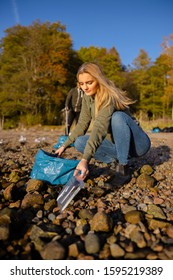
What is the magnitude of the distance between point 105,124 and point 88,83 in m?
0.38

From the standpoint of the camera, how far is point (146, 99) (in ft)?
72.5

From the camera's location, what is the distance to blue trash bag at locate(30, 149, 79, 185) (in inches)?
84.7

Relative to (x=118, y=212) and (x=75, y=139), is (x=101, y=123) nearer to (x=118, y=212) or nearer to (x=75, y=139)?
(x=75, y=139)

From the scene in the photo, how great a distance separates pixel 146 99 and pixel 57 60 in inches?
384

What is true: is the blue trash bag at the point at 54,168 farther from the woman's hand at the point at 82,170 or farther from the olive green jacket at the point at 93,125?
the woman's hand at the point at 82,170

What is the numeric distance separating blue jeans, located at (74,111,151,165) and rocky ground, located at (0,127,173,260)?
0.74ft

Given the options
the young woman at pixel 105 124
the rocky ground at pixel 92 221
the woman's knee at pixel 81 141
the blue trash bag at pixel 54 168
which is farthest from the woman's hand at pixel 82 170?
the woman's knee at pixel 81 141

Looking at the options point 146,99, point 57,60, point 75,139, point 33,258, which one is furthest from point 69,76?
point 33,258

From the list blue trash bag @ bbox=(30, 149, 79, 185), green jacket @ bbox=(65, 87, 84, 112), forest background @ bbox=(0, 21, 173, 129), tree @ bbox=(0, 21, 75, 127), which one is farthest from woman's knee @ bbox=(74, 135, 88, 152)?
tree @ bbox=(0, 21, 75, 127)

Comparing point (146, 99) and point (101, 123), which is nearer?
point (101, 123)

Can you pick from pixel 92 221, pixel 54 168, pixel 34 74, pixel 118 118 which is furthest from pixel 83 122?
pixel 34 74

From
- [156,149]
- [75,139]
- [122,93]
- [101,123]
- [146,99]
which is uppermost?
[146,99]

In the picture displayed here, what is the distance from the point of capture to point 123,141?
223 cm

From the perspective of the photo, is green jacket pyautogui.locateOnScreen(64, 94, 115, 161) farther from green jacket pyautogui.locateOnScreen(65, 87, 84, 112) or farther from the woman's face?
green jacket pyautogui.locateOnScreen(65, 87, 84, 112)
